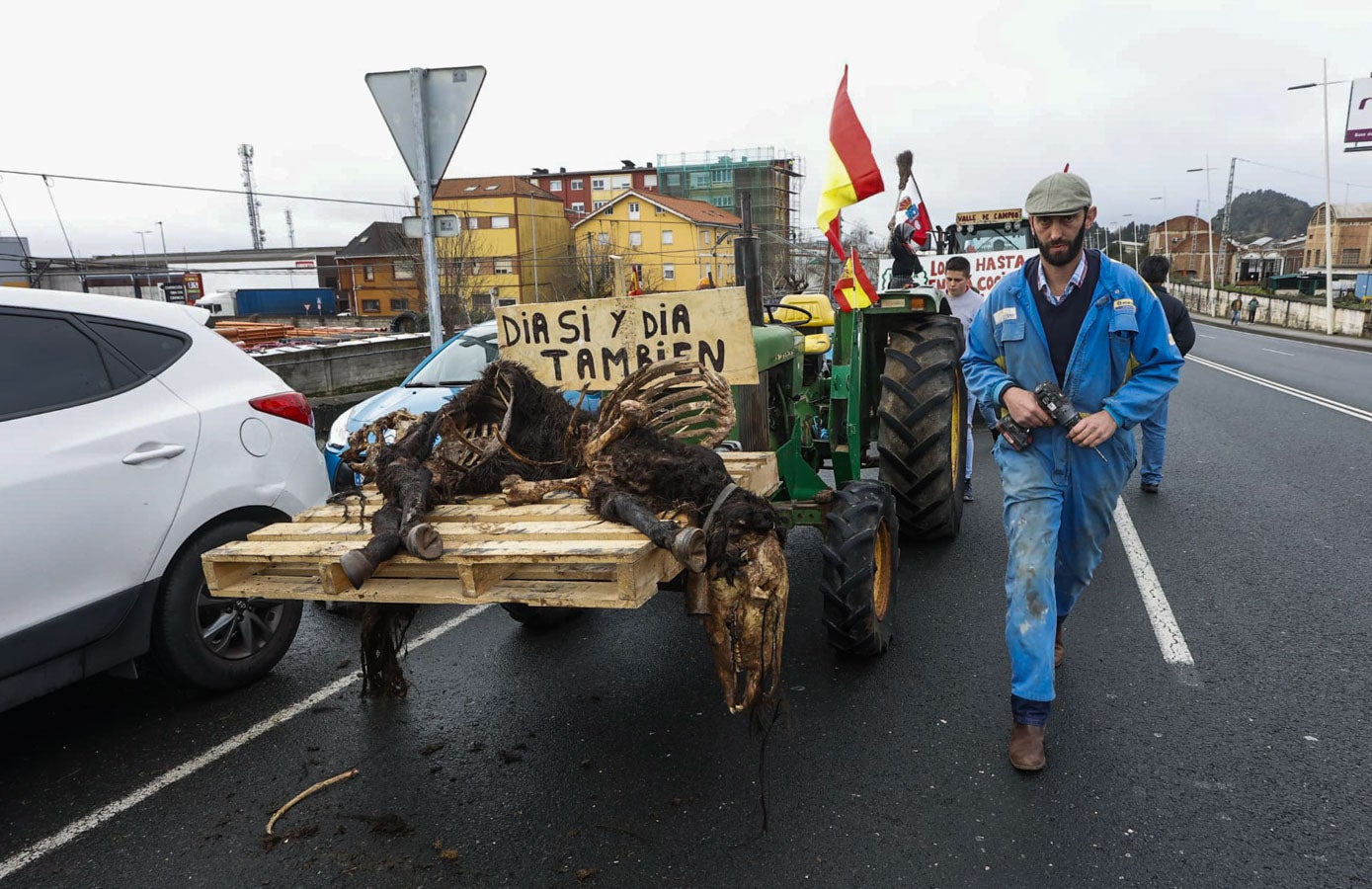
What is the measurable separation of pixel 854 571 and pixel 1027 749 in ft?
3.35

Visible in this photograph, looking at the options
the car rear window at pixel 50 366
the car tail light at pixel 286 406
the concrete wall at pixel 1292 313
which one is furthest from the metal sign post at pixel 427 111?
the concrete wall at pixel 1292 313

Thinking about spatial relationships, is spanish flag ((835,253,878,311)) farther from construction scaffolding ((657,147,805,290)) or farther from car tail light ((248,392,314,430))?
construction scaffolding ((657,147,805,290))

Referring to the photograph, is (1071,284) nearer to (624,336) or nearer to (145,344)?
(624,336)

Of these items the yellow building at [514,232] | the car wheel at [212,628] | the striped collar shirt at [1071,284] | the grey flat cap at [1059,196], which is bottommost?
the car wheel at [212,628]

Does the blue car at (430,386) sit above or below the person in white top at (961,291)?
below

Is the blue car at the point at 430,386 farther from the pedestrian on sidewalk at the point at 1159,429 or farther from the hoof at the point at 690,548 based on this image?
the pedestrian on sidewalk at the point at 1159,429

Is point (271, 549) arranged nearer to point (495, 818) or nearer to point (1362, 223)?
point (495, 818)

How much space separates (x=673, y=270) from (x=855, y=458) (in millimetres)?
55332

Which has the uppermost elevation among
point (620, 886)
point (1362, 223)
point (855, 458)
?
point (1362, 223)

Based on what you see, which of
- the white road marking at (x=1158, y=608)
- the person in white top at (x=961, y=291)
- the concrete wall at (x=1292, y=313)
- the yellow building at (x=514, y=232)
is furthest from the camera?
the yellow building at (x=514, y=232)

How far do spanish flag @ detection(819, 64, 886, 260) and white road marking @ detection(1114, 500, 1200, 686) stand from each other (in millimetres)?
2419

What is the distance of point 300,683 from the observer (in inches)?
169

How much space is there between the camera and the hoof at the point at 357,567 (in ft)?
8.86

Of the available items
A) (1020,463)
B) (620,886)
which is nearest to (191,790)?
(620,886)
